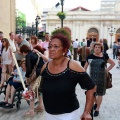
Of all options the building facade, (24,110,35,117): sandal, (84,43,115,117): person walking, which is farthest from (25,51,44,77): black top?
the building facade

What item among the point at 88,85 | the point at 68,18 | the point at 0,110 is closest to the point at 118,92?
the point at 0,110

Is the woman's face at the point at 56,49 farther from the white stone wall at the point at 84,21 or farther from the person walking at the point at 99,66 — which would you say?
the white stone wall at the point at 84,21

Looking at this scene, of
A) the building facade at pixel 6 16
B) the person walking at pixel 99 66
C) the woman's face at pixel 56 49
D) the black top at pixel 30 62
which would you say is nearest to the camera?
the woman's face at pixel 56 49

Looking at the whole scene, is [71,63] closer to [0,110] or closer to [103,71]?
[103,71]

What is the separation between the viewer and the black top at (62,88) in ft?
9.96

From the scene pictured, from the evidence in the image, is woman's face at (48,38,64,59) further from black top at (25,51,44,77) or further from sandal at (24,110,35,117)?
sandal at (24,110,35,117)

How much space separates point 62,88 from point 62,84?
1.5 inches

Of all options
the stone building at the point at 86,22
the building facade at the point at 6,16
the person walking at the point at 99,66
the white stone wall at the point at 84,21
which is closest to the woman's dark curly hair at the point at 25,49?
the person walking at the point at 99,66

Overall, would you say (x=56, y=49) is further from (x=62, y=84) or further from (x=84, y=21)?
(x=84, y=21)

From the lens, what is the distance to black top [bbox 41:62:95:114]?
304 centimetres

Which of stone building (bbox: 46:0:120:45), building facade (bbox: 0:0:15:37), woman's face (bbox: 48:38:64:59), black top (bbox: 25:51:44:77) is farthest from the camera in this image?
stone building (bbox: 46:0:120:45)

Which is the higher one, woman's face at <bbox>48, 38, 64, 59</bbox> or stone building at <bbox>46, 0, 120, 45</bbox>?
stone building at <bbox>46, 0, 120, 45</bbox>

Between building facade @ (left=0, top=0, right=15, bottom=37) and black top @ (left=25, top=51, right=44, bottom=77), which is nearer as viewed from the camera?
black top @ (left=25, top=51, right=44, bottom=77)

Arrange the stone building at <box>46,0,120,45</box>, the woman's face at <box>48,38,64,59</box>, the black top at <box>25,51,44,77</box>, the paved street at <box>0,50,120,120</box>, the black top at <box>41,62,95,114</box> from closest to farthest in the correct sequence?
1. the black top at <box>41,62,95,114</box>
2. the woman's face at <box>48,38,64,59</box>
3. the black top at <box>25,51,44,77</box>
4. the paved street at <box>0,50,120,120</box>
5. the stone building at <box>46,0,120,45</box>
